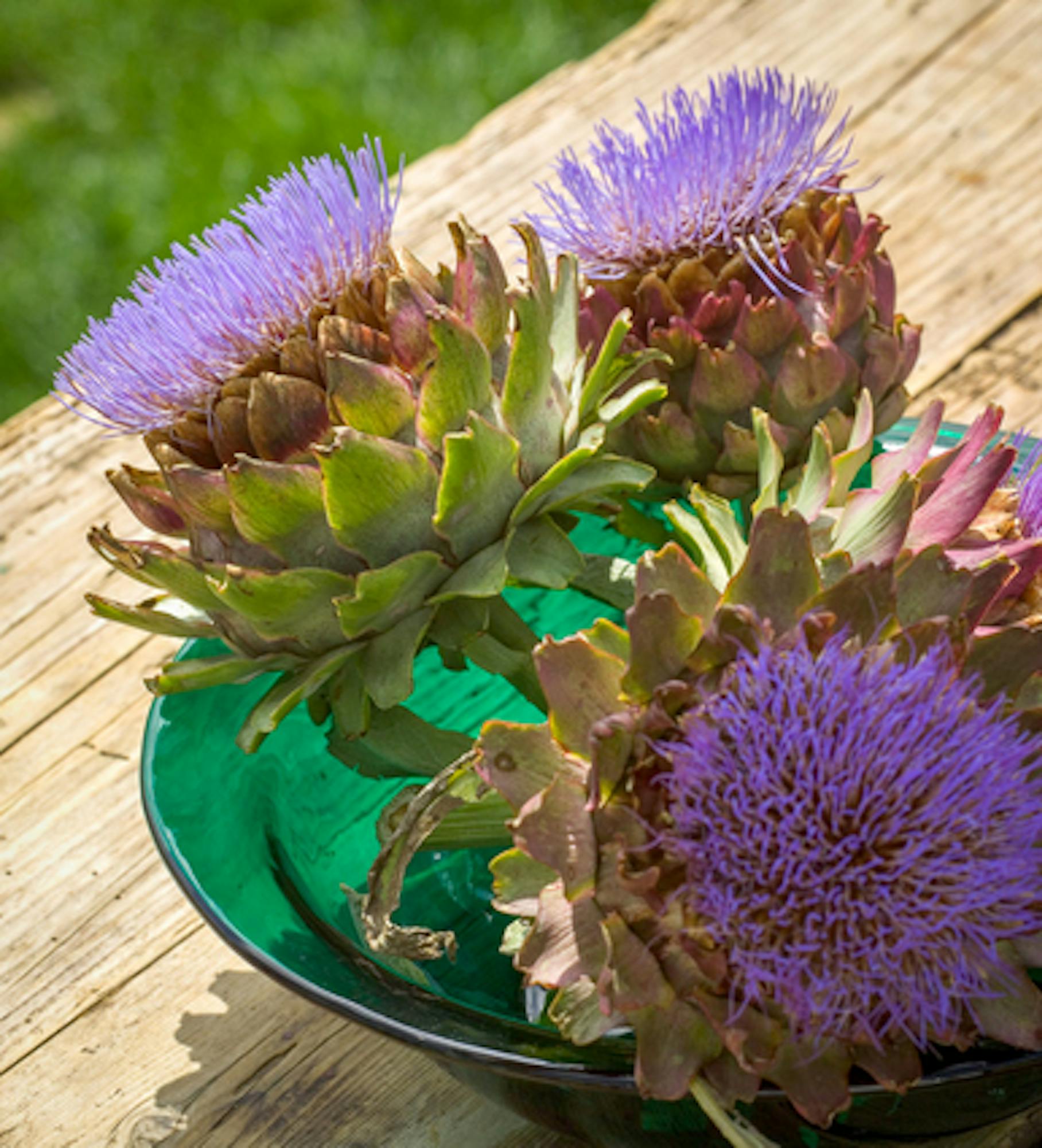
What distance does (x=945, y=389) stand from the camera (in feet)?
3.02

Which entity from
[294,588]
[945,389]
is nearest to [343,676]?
[294,588]

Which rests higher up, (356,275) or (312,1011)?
(356,275)

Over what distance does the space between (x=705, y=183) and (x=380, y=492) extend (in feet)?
0.75

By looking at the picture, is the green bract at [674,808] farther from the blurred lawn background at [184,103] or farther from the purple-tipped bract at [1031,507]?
the blurred lawn background at [184,103]

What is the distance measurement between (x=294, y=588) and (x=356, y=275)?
14 centimetres

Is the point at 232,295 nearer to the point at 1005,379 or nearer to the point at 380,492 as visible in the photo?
the point at 380,492

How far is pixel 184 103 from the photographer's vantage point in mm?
1849

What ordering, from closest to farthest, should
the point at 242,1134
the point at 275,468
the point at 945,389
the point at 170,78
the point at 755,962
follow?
the point at 755,962 < the point at 275,468 < the point at 242,1134 < the point at 945,389 < the point at 170,78

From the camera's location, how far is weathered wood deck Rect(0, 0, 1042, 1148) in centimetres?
65

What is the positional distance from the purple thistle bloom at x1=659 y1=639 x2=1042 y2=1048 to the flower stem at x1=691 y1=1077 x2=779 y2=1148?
0.03m

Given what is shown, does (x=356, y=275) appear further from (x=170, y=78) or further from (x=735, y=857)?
(x=170, y=78)

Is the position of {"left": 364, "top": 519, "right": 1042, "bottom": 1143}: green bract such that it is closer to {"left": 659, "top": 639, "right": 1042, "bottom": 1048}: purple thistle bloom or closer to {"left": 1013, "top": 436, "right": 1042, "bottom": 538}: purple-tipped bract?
{"left": 659, "top": 639, "right": 1042, "bottom": 1048}: purple thistle bloom

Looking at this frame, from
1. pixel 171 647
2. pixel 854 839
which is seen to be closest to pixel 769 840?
pixel 854 839

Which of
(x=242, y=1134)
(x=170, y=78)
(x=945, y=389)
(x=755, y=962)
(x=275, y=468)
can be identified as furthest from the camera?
(x=170, y=78)
